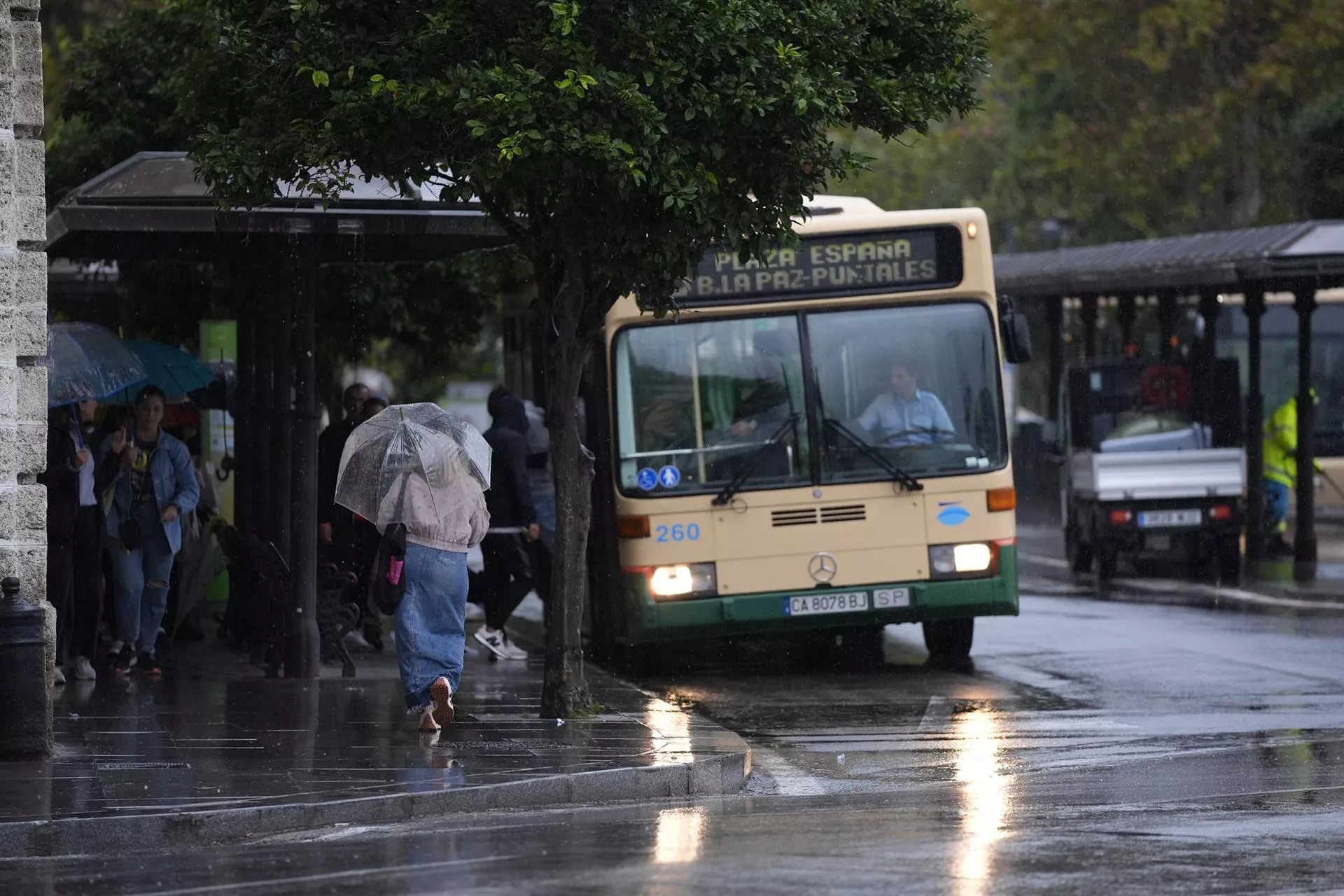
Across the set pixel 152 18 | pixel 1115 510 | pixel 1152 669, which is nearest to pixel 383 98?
pixel 1152 669

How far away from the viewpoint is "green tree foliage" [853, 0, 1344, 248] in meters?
31.9

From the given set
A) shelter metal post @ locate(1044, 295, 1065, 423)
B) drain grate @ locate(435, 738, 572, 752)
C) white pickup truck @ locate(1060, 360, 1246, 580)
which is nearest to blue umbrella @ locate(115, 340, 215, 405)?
drain grate @ locate(435, 738, 572, 752)

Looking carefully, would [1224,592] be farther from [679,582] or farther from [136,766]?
[136,766]

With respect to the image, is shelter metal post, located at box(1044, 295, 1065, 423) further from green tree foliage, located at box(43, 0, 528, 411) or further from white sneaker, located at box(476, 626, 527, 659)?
white sneaker, located at box(476, 626, 527, 659)

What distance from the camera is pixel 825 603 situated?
542 inches

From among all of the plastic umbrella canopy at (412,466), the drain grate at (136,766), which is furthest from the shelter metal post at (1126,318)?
the drain grate at (136,766)

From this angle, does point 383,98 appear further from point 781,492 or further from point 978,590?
point 978,590

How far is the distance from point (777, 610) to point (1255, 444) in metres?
13.7

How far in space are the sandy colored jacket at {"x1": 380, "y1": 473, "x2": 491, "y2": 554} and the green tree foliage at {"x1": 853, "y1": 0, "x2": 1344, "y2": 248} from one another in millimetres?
20386

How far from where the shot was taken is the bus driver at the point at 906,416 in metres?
14.0

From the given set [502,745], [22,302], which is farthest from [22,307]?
[502,745]

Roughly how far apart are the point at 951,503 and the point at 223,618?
5.73m

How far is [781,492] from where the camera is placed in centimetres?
1385

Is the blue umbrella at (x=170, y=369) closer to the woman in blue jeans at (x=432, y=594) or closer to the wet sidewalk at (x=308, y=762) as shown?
the wet sidewalk at (x=308, y=762)
